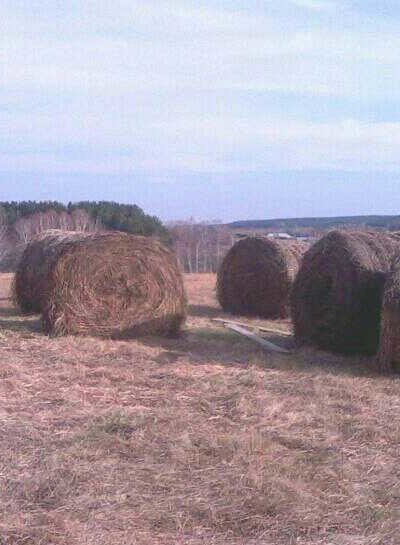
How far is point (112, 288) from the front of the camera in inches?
446

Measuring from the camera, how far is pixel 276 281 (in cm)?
1476

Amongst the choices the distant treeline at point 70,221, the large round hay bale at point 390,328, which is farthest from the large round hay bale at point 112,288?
the distant treeline at point 70,221

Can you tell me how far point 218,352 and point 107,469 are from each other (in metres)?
5.01

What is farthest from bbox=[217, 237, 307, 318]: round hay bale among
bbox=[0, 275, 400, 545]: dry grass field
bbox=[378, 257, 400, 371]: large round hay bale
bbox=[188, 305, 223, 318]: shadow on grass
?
bbox=[378, 257, 400, 371]: large round hay bale

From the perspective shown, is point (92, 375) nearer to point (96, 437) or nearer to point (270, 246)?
point (96, 437)

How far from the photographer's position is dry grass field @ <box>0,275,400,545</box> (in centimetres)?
434

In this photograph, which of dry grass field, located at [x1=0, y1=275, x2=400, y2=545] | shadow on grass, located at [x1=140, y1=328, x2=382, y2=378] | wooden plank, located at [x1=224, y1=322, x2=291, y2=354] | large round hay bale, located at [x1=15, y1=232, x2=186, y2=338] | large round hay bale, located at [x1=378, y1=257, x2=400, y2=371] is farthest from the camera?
large round hay bale, located at [x1=15, y1=232, x2=186, y2=338]

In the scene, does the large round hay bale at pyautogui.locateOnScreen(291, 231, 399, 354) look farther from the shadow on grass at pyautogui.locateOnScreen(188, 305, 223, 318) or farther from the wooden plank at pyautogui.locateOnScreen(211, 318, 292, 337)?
the shadow on grass at pyautogui.locateOnScreen(188, 305, 223, 318)

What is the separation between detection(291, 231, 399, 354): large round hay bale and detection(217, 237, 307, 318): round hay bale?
3.77m

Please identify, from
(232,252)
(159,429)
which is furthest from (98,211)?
(159,429)

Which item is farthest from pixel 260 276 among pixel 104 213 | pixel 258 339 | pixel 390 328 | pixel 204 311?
pixel 104 213

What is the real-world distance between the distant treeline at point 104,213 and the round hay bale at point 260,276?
15057mm

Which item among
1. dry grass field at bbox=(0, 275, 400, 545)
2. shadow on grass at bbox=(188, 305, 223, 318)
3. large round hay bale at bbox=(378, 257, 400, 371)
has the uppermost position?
large round hay bale at bbox=(378, 257, 400, 371)

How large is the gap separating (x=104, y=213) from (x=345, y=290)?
26.6 m
